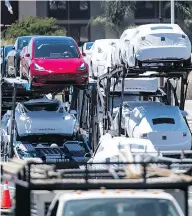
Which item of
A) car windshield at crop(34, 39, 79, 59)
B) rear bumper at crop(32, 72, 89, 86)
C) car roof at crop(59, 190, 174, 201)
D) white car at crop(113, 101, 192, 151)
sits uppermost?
car roof at crop(59, 190, 174, 201)

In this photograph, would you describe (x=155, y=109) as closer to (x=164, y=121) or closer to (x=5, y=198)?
(x=164, y=121)

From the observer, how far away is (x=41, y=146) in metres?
23.1

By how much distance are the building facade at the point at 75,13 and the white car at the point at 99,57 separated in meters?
40.1

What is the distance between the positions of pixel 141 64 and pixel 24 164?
1587cm

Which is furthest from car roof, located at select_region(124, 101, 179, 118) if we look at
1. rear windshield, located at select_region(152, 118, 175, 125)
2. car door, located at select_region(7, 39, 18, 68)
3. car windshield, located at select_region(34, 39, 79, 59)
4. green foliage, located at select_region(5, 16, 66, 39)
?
A: green foliage, located at select_region(5, 16, 66, 39)

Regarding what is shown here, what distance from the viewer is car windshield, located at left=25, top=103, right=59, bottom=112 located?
79.9 ft

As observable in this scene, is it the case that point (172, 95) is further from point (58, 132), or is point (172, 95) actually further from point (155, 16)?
point (155, 16)

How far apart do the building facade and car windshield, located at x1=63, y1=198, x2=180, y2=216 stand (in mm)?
60964

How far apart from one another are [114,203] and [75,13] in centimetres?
6344

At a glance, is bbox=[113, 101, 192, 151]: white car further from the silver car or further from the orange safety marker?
the orange safety marker

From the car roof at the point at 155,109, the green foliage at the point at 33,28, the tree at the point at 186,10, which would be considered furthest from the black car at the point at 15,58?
the tree at the point at 186,10

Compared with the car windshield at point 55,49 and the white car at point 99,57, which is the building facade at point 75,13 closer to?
the white car at point 99,57

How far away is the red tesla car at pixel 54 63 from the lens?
78.6 feet

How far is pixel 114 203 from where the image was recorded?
7.75m
